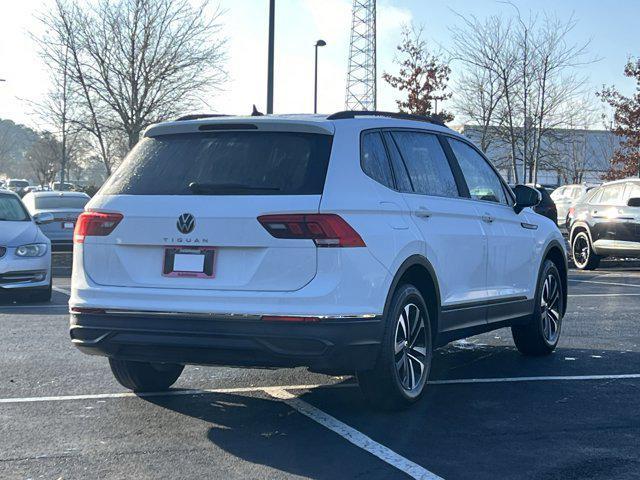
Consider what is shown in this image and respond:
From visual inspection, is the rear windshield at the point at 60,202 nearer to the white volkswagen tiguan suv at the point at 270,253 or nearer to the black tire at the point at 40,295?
the black tire at the point at 40,295

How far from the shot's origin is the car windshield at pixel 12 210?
13.0 metres

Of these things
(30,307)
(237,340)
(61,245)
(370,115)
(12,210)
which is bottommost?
(30,307)

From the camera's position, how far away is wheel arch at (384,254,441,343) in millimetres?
5727

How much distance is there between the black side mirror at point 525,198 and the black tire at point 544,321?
0.77m

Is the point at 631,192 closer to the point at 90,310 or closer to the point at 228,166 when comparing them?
the point at 228,166

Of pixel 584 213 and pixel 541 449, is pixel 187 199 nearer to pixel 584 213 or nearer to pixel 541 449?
pixel 541 449

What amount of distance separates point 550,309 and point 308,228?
401cm

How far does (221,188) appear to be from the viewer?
549cm

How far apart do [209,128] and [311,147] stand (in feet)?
2.22

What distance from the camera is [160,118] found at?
29.3m

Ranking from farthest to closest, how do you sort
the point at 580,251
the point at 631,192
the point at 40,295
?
1. the point at 580,251
2. the point at 631,192
3. the point at 40,295

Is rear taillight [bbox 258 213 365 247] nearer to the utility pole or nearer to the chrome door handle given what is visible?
the chrome door handle

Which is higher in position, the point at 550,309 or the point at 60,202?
the point at 60,202

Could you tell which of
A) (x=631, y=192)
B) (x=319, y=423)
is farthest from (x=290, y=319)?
(x=631, y=192)
